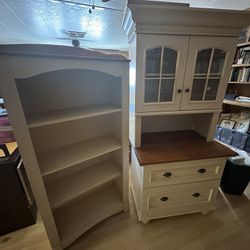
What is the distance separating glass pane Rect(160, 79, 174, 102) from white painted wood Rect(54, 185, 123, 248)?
1178 millimetres

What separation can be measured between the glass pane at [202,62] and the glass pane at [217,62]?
0.06 m

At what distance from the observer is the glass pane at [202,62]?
1154mm

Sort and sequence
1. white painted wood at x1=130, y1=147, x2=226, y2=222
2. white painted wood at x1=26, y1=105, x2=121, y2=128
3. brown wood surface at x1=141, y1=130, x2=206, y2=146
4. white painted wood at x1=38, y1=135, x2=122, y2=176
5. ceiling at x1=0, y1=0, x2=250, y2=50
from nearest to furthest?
white painted wood at x1=26, y1=105, x2=121, y2=128 < white painted wood at x1=38, y1=135, x2=122, y2=176 < white painted wood at x1=130, y1=147, x2=226, y2=222 < brown wood surface at x1=141, y1=130, x2=206, y2=146 < ceiling at x1=0, y1=0, x2=250, y2=50

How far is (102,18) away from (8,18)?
1.65 m

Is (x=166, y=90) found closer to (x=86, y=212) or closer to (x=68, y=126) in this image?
(x=68, y=126)

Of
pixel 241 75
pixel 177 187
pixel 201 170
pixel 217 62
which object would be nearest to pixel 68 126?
pixel 177 187

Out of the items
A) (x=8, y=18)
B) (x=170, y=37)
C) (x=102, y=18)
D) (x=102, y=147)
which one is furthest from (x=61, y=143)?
(x=8, y=18)

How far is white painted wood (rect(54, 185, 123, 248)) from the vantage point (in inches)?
48.6

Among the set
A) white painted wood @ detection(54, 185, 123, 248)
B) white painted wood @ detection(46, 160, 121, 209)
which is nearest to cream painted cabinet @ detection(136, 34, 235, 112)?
white painted wood @ detection(46, 160, 121, 209)

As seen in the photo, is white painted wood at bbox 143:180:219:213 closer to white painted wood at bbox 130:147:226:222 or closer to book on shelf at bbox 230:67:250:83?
white painted wood at bbox 130:147:226:222

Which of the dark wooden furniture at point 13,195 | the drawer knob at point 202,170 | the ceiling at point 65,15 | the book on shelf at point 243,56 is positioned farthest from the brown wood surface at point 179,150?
the book on shelf at point 243,56

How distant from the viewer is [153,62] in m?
1.13

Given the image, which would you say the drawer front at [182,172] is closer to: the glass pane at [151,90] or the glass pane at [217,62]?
the glass pane at [151,90]

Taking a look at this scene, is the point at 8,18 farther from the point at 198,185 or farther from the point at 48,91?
the point at 198,185
